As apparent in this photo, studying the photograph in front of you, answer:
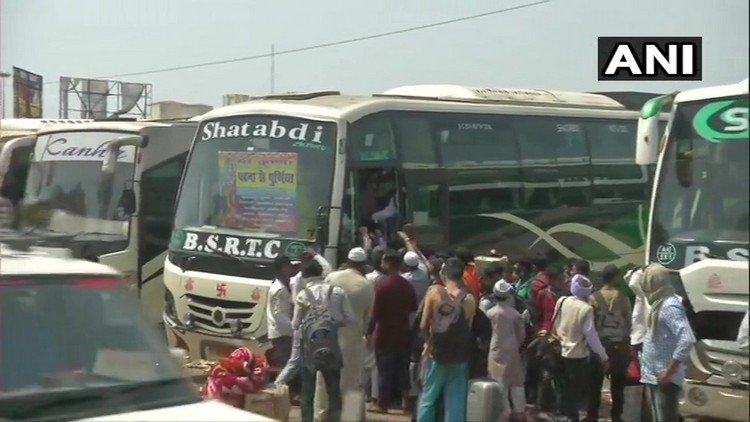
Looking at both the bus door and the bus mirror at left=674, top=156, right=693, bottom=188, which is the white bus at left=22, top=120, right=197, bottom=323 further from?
the bus mirror at left=674, top=156, right=693, bottom=188

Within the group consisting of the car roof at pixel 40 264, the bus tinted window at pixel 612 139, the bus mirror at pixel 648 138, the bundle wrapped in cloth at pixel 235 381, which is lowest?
the bundle wrapped in cloth at pixel 235 381

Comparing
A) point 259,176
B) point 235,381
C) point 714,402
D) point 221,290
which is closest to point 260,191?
point 259,176

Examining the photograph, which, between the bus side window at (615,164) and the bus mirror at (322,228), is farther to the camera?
the bus side window at (615,164)

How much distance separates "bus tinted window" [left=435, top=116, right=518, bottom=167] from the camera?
500 inches

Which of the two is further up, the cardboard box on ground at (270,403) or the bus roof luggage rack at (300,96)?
the bus roof luggage rack at (300,96)

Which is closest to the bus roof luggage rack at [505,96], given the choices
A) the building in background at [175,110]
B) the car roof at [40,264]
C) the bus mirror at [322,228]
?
the bus mirror at [322,228]

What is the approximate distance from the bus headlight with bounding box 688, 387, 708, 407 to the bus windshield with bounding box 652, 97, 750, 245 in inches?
46.8

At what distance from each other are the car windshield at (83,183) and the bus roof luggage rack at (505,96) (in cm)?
365

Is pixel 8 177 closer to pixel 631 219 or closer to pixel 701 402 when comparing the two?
pixel 631 219

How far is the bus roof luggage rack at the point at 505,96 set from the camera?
46.2 ft

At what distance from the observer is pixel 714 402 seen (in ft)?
29.0

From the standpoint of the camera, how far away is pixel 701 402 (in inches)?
351

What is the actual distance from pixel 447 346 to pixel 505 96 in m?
6.61

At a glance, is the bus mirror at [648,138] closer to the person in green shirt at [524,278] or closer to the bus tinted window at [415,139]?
the person in green shirt at [524,278]
